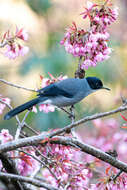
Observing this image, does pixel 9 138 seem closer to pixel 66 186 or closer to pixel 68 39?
pixel 66 186

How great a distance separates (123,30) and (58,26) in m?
1.84

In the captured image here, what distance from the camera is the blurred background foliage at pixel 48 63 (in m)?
5.30

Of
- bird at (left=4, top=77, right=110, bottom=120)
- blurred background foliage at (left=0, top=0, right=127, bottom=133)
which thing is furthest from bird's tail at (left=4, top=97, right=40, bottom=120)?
blurred background foliage at (left=0, top=0, right=127, bottom=133)

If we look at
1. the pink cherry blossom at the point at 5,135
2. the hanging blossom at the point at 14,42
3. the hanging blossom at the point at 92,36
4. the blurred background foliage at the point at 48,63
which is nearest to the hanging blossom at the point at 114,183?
the pink cherry blossom at the point at 5,135

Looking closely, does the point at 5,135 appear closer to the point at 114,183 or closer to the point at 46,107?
the point at 46,107

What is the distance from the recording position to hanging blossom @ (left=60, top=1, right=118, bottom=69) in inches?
101

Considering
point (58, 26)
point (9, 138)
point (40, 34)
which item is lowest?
point (9, 138)

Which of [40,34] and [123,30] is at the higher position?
[123,30]

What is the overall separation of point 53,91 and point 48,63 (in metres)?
2.39

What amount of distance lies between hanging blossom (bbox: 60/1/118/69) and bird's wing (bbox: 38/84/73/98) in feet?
1.39

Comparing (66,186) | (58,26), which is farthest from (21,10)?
(66,186)

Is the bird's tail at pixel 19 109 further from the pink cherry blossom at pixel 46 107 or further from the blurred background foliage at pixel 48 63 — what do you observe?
the blurred background foliage at pixel 48 63

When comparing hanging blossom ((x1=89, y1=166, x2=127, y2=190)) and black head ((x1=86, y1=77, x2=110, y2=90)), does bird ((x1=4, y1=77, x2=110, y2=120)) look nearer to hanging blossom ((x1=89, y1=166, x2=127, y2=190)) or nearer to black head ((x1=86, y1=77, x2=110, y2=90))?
black head ((x1=86, y1=77, x2=110, y2=90))

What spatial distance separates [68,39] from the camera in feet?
8.75
